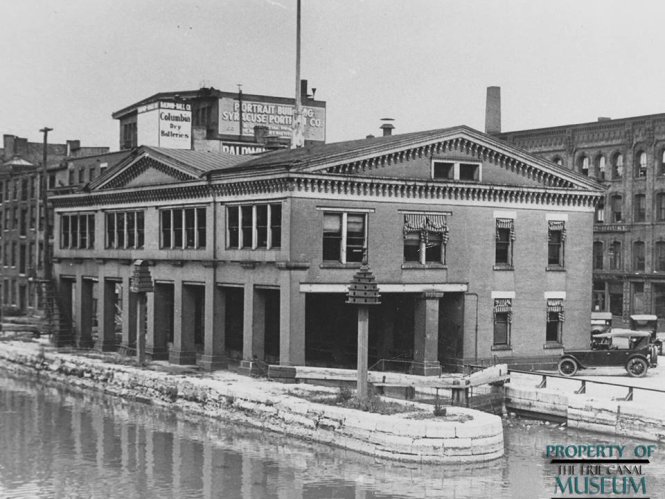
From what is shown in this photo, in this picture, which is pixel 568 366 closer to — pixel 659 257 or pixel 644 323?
pixel 644 323

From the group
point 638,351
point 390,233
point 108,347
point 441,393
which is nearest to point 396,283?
point 390,233

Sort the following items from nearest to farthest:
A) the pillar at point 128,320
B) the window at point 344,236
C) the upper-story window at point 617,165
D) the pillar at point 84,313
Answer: the window at point 344,236 < the pillar at point 128,320 < the pillar at point 84,313 < the upper-story window at point 617,165

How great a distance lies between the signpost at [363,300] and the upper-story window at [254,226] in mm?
7758

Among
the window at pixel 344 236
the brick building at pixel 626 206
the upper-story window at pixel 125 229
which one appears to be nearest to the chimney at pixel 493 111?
the brick building at pixel 626 206

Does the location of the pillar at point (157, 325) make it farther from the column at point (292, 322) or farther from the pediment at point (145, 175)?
the column at point (292, 322)

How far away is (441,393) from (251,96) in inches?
1572

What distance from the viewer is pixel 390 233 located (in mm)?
37062

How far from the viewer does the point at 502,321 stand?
3984 cm

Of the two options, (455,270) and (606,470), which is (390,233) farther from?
(606,470)

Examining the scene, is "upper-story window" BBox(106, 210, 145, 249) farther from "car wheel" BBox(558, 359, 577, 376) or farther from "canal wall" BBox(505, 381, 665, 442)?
"car wheel" BBox(558, 359, 577, 376)

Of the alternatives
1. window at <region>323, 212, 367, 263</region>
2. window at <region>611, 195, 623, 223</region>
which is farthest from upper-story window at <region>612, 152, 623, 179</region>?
window at <region>323, 212, 367, 263</region>

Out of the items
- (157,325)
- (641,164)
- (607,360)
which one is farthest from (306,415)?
(641,164)

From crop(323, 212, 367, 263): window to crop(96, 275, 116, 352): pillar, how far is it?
16.5 m

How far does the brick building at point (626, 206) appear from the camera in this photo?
6175 centimetres
